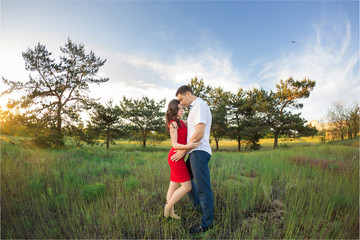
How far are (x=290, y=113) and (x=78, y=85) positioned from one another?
1137 inches

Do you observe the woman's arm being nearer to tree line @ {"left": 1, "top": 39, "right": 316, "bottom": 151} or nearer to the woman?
the woman

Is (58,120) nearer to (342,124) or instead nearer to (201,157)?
(201,157)

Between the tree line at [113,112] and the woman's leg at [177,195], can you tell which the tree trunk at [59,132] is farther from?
the woman's leg at [177,195]

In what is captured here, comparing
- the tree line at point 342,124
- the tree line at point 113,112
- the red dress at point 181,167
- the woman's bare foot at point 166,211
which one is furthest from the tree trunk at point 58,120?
the tree line at point 342,124

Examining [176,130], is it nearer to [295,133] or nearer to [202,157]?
[202,157]

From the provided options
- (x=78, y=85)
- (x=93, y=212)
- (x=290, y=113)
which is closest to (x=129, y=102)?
(x=78, y=85)

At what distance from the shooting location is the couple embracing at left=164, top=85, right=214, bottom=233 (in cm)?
267

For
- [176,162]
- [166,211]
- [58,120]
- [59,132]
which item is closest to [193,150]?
[176,162]

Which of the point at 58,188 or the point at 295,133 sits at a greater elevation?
the point at 295,133

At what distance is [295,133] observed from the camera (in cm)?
2481

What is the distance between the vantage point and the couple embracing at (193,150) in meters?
2.67

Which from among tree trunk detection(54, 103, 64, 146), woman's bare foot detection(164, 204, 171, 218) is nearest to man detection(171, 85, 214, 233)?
woman's bare foot detection(164, 204, 171, 218)

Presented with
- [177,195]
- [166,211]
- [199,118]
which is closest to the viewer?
[199,118]

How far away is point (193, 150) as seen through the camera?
2.77 meters
